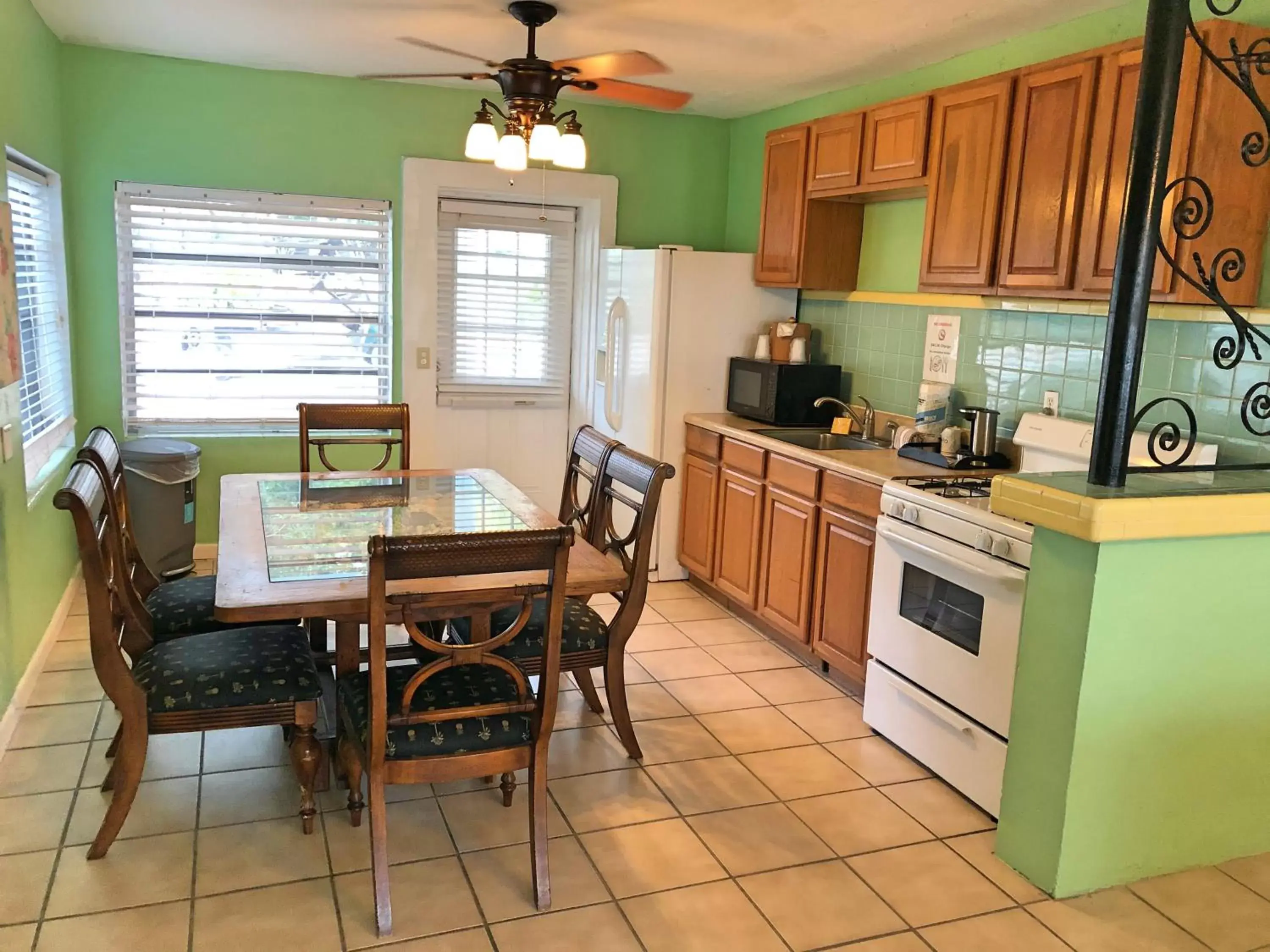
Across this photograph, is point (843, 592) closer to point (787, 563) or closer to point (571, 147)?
point (787, 563)

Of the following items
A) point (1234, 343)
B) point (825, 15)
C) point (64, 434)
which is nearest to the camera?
point (1234, 343)

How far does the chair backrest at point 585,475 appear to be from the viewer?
10.6ft

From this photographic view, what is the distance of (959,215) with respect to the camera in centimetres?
349

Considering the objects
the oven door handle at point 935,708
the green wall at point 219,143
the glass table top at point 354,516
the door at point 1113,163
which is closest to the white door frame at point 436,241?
the green wall at point 219,143

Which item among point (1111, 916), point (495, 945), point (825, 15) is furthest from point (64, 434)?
point (1111, 916)

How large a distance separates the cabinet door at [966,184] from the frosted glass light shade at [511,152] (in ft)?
5.03

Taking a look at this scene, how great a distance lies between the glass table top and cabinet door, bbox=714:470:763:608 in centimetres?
125

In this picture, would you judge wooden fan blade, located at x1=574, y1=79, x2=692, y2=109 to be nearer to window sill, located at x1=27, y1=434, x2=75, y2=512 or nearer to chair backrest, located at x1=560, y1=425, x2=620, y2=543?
chair backrest, located at x1=560, y1=425, x2=620, y2=543

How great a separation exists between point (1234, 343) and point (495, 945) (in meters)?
2.21

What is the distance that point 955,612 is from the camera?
9.75 feet

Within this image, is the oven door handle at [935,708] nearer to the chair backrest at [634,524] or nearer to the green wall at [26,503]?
the chair backrest at [634,524]

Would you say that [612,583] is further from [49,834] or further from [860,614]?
[49,834]

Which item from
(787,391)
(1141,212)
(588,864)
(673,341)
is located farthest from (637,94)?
(588,864)

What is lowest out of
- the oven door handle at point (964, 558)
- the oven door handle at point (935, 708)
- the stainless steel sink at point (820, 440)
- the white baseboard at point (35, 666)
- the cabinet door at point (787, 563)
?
the white baseboard at point (35, 666)
